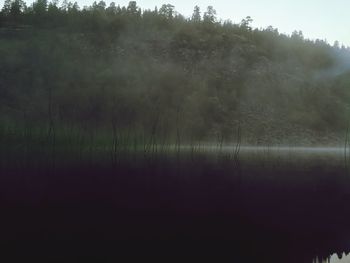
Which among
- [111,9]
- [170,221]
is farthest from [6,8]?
[170,221]

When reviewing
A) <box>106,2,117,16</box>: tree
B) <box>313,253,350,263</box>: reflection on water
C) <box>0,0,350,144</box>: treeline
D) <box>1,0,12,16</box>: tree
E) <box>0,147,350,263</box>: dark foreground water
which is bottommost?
<box>0,147,350,263</box>: dark foreground water

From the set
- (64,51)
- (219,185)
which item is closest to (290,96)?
(64,51)

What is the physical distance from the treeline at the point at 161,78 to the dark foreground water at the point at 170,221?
Answer: 8752 centimetres

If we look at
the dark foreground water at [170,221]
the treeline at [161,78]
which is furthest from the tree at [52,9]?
the dark foreground water at [170,221]

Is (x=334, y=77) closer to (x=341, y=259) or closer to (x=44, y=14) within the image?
(x=44, y=14)

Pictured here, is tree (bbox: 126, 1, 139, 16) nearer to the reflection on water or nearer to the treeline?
the treeline

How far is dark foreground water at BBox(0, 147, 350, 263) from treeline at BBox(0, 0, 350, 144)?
87523 millimetres

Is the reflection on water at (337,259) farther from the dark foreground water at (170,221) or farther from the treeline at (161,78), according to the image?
the treeline at (161,78)

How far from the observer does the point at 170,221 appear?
1755cm

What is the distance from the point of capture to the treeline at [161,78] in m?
127

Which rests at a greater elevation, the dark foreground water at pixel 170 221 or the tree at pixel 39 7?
the tree at pixel 39 7

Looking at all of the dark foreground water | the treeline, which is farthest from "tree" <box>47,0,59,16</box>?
the dark foreground water

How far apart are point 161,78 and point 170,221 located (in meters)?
137

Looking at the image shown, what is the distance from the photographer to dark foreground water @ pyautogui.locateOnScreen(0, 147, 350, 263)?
526 inches
